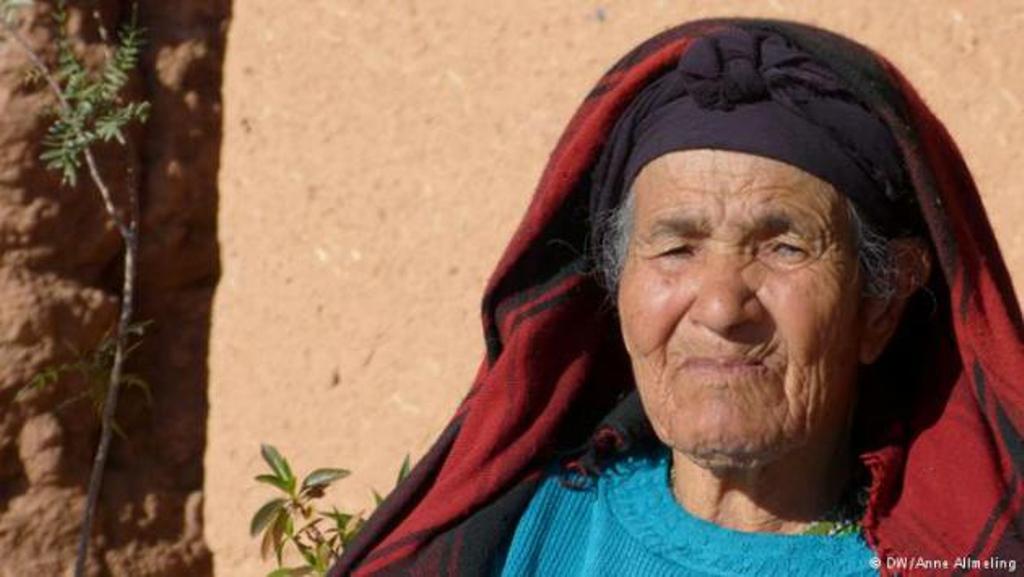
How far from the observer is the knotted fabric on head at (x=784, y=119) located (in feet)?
8.67

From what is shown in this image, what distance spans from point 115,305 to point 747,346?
1900 mm

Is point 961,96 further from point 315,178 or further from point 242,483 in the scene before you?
point 242,483

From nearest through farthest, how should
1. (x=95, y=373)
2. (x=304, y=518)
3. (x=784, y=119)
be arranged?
1. (x=784, y=119)
2. (x=304, y=518)
3. (x=95, y=373)

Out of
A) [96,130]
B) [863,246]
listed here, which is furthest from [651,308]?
[96,130]

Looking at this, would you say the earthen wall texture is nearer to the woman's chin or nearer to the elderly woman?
the elderly woman

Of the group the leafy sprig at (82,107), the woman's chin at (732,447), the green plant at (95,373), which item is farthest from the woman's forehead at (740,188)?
the green plant at (95,373)

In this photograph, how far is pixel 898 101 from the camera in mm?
2646

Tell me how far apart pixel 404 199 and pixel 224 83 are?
1.74 ft

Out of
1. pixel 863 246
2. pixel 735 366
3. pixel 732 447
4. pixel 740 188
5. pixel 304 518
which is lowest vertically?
pixel 304 518

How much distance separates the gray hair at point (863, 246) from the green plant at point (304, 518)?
995mm

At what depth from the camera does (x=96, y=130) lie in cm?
396

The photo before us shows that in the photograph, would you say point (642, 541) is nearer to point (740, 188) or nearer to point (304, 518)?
point (740, 188)

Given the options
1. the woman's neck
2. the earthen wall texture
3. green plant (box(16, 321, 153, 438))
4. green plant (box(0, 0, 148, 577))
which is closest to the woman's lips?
the woman's neck

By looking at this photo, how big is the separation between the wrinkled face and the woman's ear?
35mm
